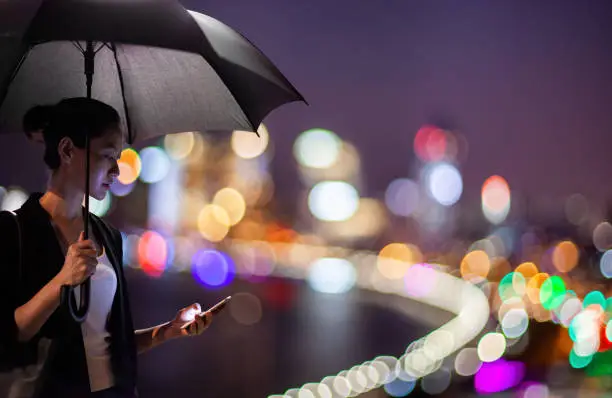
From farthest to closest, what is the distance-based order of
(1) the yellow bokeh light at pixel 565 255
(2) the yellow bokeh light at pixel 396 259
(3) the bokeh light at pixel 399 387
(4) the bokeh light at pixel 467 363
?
(2) the yellow bokeh light at pixel 396 259 < (1) the yellow bokeh light at pixel 565 255 < (4) the bokeh light at pixel 467 363 < (3) the bokeh light at pixel 399 387

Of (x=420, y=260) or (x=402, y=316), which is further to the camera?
(x=420, y=260)

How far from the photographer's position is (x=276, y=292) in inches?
3339

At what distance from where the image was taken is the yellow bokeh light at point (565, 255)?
89875 mm

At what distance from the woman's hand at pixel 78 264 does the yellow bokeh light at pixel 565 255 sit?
85.7 meters

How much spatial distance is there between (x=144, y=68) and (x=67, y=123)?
0.67 m

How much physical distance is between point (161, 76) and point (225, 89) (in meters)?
0.26

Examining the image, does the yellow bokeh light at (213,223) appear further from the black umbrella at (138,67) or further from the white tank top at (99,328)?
the white tank top at (99,328)

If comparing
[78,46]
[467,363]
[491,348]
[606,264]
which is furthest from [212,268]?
[78,46]

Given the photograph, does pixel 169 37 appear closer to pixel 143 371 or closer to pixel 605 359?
pixel 605 359

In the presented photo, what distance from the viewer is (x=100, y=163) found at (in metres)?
3.15

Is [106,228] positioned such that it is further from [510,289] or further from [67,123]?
[510,289]

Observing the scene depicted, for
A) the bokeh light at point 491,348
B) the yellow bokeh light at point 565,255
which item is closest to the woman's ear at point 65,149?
the bokeh light at point 491,348

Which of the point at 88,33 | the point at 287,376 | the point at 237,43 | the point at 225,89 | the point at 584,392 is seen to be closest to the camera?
the point at 88,33

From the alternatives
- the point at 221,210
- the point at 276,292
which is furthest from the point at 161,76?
the point at 221,210
